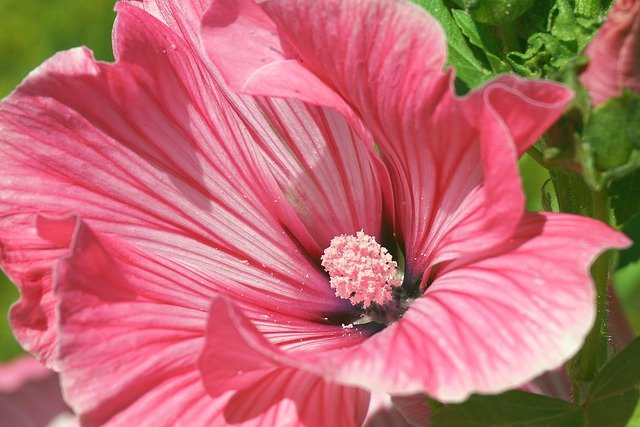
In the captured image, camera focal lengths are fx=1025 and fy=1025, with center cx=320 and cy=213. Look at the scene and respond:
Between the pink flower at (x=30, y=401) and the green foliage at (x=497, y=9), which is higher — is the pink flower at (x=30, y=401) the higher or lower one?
the lower one

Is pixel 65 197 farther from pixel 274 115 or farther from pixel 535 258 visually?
pixel 535 258

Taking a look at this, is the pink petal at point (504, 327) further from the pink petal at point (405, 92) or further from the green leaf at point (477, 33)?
the green leaf at point (477, 33)

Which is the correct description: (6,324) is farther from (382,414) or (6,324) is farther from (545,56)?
(545,56)

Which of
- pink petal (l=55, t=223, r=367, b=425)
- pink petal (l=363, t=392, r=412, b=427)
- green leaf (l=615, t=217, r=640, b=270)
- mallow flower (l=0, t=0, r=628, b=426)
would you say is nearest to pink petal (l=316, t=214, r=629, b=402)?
mallow flower (l=0, t=0, r=628, b=426)

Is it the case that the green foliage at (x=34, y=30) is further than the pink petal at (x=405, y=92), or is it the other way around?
the green foliage at (x=34, y=30)

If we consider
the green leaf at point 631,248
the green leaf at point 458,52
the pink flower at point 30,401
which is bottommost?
the pink flower at point 30,401

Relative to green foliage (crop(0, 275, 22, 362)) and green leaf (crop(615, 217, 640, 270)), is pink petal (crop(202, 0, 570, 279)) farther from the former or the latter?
green foliage (crop(0, 275, 22, 362))

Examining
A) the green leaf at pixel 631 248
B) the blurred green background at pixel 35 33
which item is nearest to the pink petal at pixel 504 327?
the green leaf at pixel 631 248
